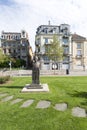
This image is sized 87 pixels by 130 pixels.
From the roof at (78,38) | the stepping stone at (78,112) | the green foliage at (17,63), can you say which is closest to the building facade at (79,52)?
the roof at (78,38)

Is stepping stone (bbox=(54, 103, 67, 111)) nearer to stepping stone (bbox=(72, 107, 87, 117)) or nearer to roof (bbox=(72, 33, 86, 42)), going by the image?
stepping stone (bbox=(72, 107, 87, 117))

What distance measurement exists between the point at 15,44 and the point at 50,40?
18400 mm

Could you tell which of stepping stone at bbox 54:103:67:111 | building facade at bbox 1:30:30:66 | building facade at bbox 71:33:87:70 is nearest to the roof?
building facade at bbox 71:33:87:70

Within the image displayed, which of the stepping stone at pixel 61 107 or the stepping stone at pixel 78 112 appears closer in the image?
the stepping stone at pixel 78 112

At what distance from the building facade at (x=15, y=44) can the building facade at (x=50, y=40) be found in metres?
10.9

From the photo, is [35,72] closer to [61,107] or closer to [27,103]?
[27,103]

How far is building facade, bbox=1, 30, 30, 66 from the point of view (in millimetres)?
82938

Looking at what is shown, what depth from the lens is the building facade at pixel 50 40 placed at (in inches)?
2808

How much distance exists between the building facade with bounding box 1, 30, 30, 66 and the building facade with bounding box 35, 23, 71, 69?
10862mm

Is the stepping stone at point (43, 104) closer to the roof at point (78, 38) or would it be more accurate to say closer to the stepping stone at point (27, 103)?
the stepping stone at point (27, 103)

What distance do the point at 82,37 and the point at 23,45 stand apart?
2275 centimetres

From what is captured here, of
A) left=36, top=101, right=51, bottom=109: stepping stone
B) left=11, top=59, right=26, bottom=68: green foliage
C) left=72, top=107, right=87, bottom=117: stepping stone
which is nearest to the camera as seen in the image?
left=72, top=107, right=87, bottom=117: stepping stone

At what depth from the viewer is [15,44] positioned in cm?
8400

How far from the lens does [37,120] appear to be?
30.7 feet
